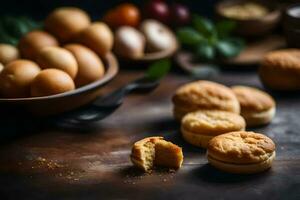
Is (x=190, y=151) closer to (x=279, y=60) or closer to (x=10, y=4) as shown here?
(x=279, y=60)

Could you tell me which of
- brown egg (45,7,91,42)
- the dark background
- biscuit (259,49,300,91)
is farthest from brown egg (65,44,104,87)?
the dark background

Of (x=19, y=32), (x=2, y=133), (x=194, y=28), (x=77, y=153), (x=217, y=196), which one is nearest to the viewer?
(x=217, y=196)

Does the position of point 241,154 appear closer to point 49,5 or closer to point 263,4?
point 263,4

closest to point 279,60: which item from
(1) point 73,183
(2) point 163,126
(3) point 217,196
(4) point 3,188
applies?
(2) point 163,126

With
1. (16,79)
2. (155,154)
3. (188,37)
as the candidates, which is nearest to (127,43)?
(188,37)

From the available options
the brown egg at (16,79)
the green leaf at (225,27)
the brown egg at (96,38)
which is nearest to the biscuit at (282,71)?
the green leaf at (225,27)

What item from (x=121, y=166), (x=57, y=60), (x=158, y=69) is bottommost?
(x=121, y=166)
